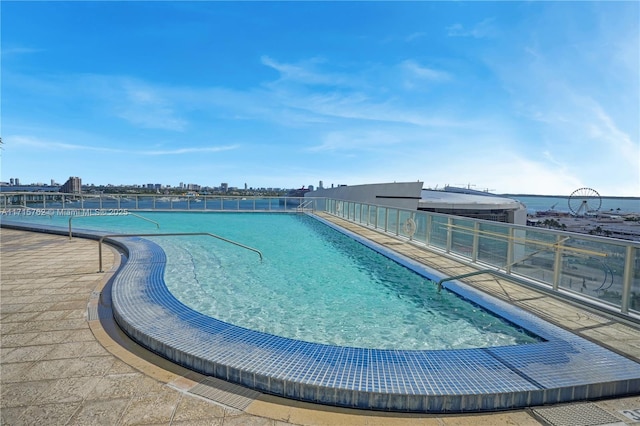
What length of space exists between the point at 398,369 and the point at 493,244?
3607 mm

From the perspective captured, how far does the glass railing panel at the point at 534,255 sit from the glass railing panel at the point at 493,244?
192 millimetres

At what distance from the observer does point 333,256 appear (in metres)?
7.06

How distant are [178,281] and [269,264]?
1.90 meters

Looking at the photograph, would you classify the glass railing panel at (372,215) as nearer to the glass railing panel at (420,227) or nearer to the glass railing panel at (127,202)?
the glass railing panel at (420,227)

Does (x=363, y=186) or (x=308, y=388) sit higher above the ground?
(x=363, y=186)

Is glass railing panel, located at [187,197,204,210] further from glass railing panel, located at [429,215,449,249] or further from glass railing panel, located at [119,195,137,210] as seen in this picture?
glass railing panel, located at [429,215,449,249]

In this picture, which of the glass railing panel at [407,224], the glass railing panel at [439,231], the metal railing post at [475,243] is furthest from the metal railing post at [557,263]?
the glass railing panel at [407,224]

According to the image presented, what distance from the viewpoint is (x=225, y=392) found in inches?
78.7

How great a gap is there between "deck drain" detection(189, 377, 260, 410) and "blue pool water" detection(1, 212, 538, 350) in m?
1.24

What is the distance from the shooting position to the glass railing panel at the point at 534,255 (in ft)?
12.8

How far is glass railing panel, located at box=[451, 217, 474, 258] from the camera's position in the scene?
5512mm

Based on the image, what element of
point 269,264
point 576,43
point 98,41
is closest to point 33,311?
point 269,264

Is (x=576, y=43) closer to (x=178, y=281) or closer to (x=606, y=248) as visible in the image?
(x=606, y=248)

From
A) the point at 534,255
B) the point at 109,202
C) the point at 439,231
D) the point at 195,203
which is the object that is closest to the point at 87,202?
the point at 109,202
